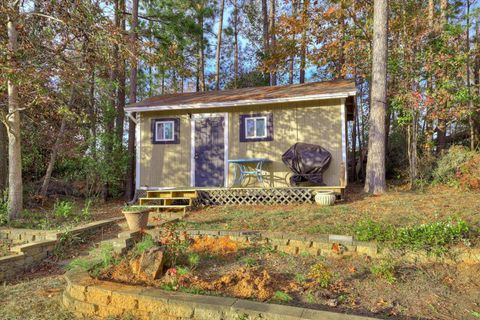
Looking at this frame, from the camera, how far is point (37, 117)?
10.1m

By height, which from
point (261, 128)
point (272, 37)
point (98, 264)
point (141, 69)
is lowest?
point (98, 264)

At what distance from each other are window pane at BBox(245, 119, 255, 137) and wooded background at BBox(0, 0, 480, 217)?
2.47 meters

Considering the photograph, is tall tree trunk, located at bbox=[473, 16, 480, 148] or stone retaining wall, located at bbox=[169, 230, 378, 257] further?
tall tree trunk, located at bbox=[473, 16, 480, 148]

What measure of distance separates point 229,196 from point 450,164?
590 centimetres

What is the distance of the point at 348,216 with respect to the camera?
546 centimetres

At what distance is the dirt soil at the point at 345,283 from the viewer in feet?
9.36

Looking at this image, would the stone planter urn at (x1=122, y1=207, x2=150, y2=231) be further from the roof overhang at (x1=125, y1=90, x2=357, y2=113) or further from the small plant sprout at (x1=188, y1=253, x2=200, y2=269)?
the roof overhang at (x1=125, y1=90, x2=357, y2=113)

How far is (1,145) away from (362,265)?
8.92 meters

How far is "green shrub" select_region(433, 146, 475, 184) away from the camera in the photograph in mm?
8594

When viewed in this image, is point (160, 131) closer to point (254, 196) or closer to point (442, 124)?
point (254, 196)

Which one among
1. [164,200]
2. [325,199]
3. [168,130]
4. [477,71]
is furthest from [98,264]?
[477,71]

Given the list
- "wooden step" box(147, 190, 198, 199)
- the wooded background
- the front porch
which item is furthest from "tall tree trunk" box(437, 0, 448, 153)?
"wooden step" box(147, 190, 198, 199)

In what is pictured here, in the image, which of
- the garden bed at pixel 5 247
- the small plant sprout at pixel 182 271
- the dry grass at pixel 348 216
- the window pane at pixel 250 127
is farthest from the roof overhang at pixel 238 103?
the small plant sprout at pixel 182 271

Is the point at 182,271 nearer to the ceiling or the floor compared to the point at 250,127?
nearer to the floor
